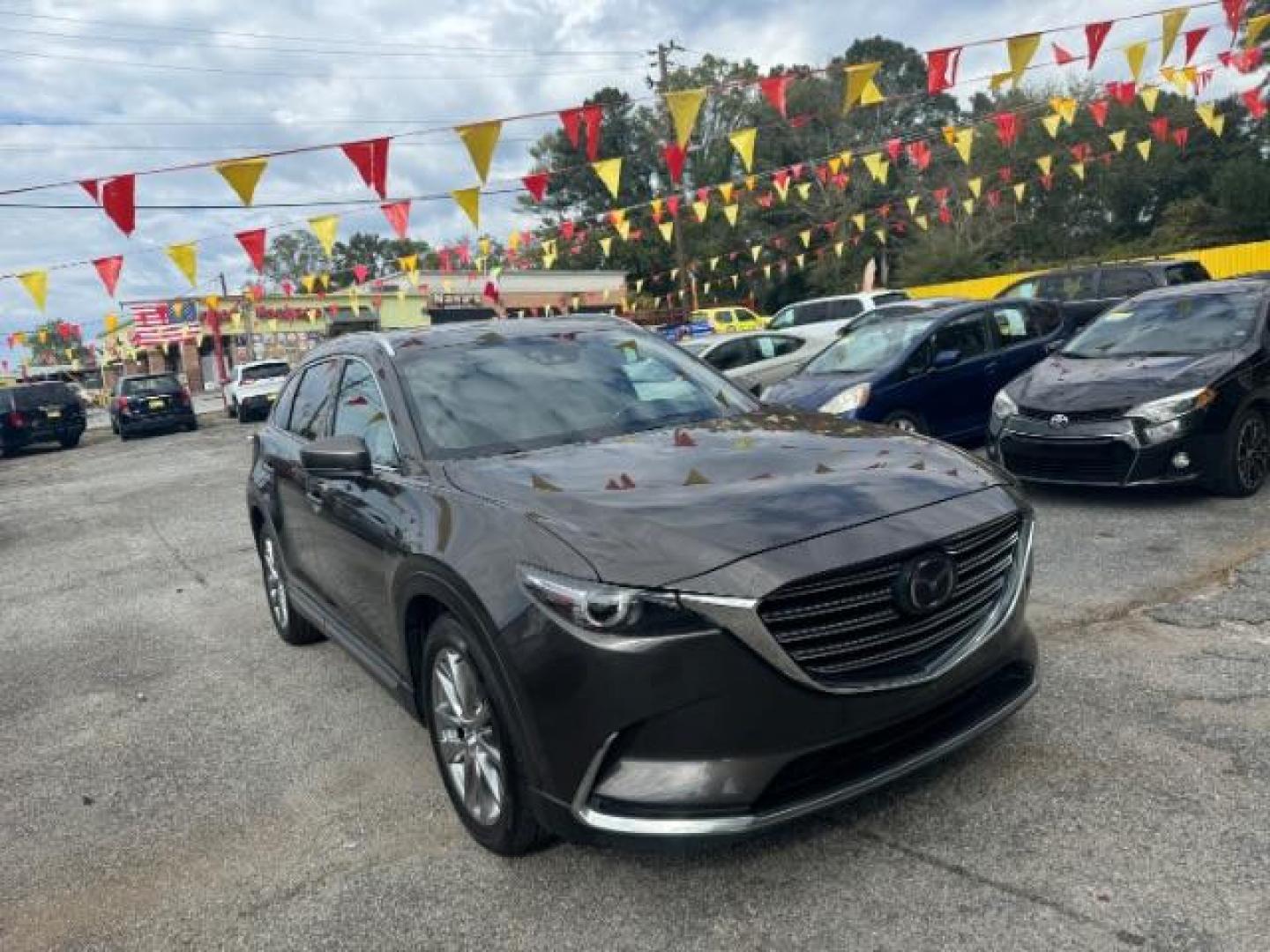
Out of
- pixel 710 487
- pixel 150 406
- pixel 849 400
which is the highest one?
pixel 710 487

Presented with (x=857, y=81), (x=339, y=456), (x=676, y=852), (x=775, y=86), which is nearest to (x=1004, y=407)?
(x=339, y=456)

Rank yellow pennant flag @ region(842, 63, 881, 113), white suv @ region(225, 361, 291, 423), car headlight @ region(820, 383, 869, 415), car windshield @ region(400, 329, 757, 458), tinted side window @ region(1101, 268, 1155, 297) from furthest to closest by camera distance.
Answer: white suv @ region(225, 361, 291, 423) → tinted side window @ region(1101, 268, 1155, 297) → yellow pennant flag @ region(842, 63, 881, 113) → car headlight @ region(820, 383, 869, 415) → car windshield @ region(400, 329, 757, 458)

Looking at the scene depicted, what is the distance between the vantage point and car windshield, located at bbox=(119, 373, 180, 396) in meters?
23.2

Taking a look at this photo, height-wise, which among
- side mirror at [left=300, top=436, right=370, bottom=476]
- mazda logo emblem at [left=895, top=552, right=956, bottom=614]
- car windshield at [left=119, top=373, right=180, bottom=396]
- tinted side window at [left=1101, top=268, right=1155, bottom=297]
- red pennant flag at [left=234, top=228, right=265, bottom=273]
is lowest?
car windshield at [left=119, top=373, right=180, bottom=396]

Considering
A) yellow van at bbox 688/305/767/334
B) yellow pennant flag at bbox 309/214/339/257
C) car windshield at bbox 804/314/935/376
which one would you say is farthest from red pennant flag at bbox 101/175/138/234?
yellow van at bbox 688/305/767/334

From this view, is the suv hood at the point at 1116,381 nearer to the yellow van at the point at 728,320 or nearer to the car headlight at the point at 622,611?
the car headlight at the point at 622,611

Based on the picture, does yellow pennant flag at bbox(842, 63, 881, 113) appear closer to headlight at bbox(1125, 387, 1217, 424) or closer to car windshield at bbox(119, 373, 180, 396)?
headlight at bbox(1125, 387, 1217, 424)

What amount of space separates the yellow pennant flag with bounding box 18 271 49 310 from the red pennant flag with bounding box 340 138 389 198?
6875 mm

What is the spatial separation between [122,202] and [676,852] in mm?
11185

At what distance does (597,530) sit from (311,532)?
90.0 inches

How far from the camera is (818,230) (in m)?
49.6

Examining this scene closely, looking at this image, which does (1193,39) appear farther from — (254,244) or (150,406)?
(150,406)

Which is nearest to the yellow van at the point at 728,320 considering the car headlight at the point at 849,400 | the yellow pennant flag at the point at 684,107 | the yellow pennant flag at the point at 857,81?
the yellow pennant flag at the point at 857,81

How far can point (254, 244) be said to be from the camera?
14734 millimetres
